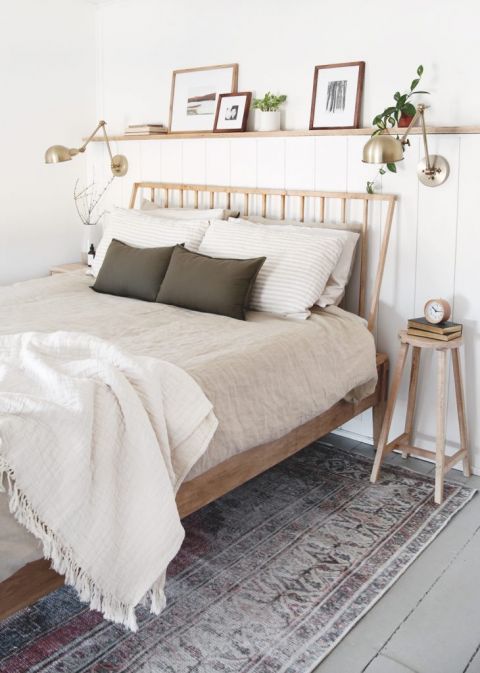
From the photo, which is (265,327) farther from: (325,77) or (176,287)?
(325,77)

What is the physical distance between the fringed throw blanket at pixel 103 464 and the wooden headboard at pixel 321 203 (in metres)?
1.46

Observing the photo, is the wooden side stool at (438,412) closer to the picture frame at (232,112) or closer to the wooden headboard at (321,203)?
the wooden headboard at (321,203)

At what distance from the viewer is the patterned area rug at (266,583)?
198cm

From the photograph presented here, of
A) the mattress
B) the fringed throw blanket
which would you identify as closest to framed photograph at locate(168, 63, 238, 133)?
the mattress

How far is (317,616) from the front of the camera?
2.16m

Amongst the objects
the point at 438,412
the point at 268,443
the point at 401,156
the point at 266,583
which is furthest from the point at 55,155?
the point at 266,583

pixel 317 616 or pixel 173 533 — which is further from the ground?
pixel 173 533

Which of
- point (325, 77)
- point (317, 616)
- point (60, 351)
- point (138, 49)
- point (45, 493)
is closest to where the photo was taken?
point (45, 493)

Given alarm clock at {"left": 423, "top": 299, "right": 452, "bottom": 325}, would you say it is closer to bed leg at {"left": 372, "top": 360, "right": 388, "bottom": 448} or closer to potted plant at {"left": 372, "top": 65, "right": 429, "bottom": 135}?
bed leg at {"left": 372, "top": 360, "right": 388, "bottom": 448}

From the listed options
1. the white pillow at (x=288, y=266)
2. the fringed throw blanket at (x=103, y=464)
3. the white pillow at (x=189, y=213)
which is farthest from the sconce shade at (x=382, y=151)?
the fringed throw blanket at (x=103, y=464)

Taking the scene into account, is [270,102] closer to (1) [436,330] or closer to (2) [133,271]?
(2) [133,271]

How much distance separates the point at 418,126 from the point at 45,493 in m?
2.25

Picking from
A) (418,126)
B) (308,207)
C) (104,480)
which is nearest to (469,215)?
(418,126)

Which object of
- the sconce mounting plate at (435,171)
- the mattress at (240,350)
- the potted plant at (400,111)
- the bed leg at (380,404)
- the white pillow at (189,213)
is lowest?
the bed leg at (380,404)
